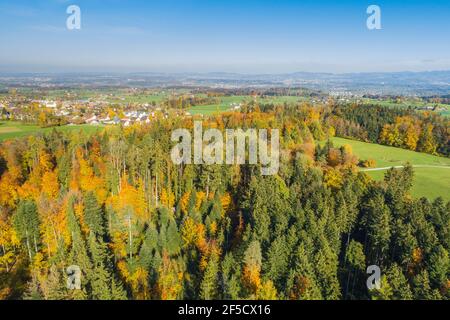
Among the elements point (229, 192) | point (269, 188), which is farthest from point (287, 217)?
point (229, 192)

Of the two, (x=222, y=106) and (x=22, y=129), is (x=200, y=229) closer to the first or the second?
(x=22, y=129)

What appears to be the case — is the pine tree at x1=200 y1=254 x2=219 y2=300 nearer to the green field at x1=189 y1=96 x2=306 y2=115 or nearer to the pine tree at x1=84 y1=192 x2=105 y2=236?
the pine tree at x1=84 y1=192 x2=105 y2=236

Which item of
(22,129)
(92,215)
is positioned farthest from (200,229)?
(22,129)

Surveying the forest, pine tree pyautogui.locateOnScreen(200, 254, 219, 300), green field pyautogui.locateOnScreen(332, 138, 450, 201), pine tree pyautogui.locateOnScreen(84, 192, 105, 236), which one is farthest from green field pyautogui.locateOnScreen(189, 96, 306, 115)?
pine tree pyautogui.locateOnScreen(200, 254, 219, 300)

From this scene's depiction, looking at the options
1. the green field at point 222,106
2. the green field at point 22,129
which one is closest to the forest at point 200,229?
the green field at point 22,129

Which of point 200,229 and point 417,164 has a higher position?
point 417,164
